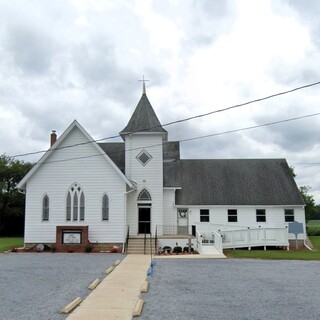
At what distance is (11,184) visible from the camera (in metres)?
45.9

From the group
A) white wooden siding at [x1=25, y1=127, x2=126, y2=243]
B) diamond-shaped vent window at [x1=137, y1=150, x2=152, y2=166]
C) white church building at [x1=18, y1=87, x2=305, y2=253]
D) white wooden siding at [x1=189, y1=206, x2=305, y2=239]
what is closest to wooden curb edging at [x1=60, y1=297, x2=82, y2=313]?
white church building at [x1=18, y1=87, x2=305, y2=253]

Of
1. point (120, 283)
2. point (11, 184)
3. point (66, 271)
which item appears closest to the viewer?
point (120, 283)

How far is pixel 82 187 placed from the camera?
2403 cm

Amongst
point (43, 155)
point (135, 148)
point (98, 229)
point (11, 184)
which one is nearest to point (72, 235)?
point (98, 229)

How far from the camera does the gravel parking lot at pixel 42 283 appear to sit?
8.66m

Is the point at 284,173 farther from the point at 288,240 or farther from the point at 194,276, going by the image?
the point at 194,276

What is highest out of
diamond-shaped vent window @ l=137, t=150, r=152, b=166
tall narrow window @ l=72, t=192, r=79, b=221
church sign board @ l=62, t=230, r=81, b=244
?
diamond-shaped vent window @ l=137, t=150, r=152, b=166

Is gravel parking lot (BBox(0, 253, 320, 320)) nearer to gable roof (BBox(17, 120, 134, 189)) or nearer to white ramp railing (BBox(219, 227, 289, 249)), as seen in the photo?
white ramp railing (BBox(219, 227, 289, 249))

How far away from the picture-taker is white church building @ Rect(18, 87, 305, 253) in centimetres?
2377

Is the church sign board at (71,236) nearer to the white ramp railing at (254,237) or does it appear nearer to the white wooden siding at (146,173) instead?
Answer: the white wooden siding at (146,173)

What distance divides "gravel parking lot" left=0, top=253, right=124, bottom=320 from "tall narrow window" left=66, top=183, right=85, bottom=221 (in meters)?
4.93

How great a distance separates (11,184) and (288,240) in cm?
3232

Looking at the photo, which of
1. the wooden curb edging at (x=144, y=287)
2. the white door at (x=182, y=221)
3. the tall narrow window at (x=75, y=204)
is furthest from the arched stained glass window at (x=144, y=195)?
the wooden curb edging at (x=144, y=287)

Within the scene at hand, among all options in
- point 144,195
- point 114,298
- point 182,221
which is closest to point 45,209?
point 144,195
